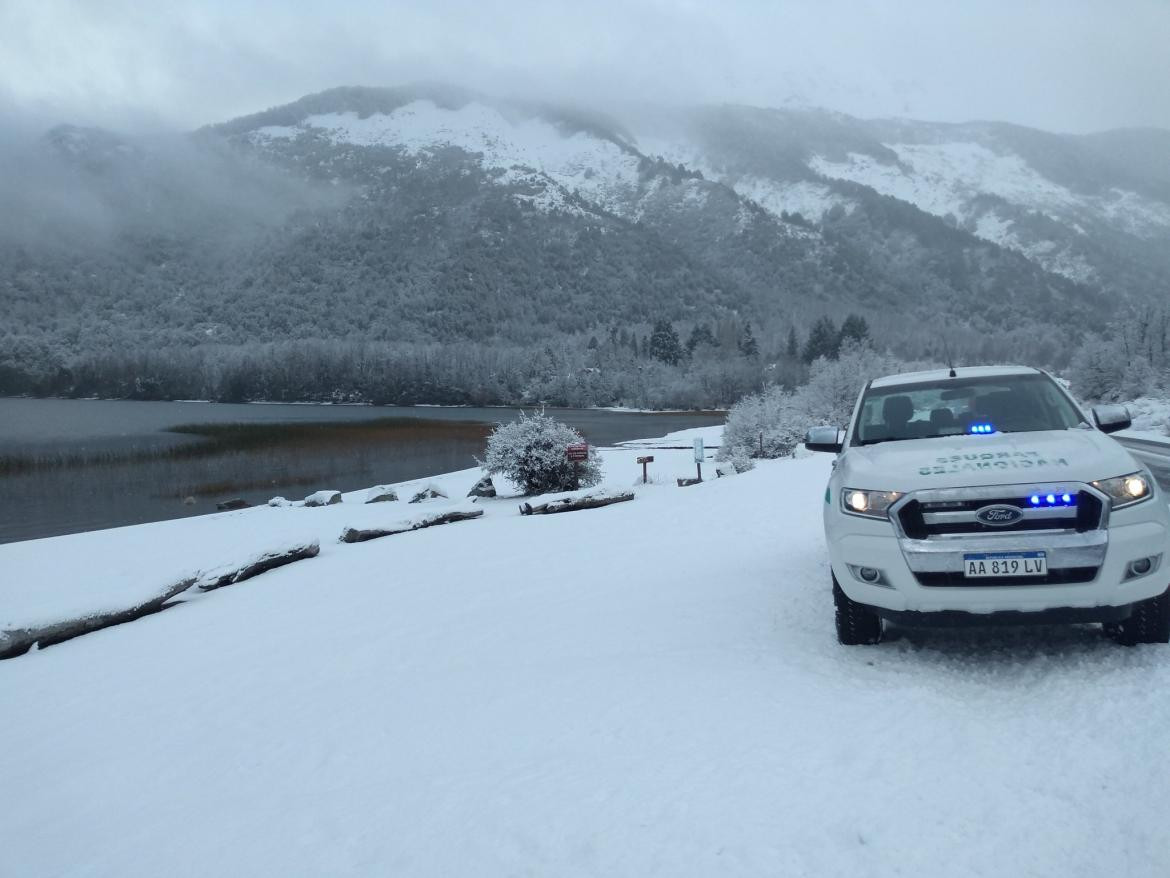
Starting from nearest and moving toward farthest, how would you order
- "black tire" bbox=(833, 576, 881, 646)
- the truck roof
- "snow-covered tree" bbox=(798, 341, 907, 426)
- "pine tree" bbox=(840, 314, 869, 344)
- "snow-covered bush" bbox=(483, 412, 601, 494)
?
"black tire" bbox=(833, 576, 881, 646) < the truck roof < "snow-covered bush" bbox=(483, 412, 601, 494) < "snow-covered tree" bbox=(798, 341, 907, 426) < "pine tree" bbox=(840, 314, 869, 344)

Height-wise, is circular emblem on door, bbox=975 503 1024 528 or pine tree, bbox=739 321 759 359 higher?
circular emblem on door, bbox=975 503 1024 528

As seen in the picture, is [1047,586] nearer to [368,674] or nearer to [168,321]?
[368,674]

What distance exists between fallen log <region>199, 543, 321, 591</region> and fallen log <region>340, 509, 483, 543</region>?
84cm

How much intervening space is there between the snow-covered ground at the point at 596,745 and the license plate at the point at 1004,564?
665 mm

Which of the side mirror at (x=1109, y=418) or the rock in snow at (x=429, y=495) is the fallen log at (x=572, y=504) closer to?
the rock in snow at (x=429, y=495)

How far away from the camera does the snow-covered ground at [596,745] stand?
311 centimetres

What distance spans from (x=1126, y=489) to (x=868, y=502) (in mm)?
1398

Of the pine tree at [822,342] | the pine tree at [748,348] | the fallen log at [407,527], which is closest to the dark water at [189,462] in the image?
the fallen log at [407,527]

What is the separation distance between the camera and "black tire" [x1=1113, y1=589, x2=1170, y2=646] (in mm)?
4496

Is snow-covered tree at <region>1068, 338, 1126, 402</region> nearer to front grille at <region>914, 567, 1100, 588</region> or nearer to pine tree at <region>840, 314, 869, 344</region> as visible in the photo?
front grille at <region>914, 567, 1100, 588</region>

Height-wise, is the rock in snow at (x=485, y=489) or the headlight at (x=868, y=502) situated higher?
the headlight at (x=868, y=502)

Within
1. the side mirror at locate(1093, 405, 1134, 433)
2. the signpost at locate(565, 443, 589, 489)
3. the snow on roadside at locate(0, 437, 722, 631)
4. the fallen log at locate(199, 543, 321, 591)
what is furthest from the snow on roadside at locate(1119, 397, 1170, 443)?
the fallen log at locate(199, 543, 321, 591)

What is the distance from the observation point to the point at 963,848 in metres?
2.91

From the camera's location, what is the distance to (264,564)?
11008 mm
